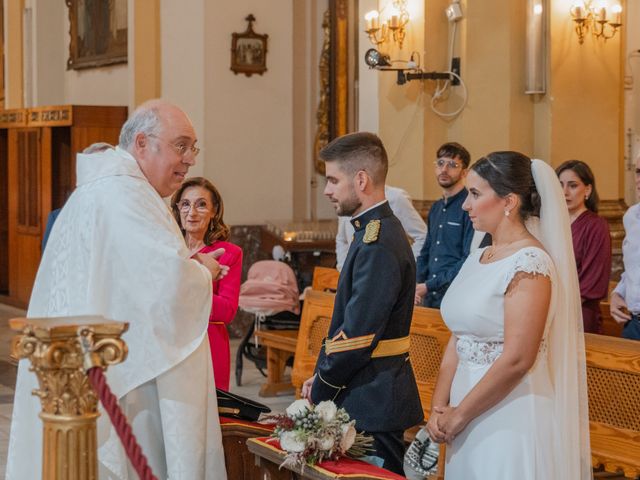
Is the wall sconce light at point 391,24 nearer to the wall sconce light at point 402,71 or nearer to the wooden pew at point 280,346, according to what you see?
the wall sconce light at point 402,71

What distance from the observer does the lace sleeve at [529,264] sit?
11.5 ft

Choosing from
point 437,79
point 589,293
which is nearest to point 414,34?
point 437,79

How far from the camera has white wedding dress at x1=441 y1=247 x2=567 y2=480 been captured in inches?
143

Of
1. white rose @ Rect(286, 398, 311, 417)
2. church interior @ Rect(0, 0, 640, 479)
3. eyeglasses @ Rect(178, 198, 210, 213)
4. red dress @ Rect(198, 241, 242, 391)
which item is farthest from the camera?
church interior @ Rect(0, 0, 640, 479)

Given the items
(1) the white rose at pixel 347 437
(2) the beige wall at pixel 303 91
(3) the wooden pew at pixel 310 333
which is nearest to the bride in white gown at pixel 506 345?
(1) the white rose at pixel 347 437

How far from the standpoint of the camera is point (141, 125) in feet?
11.8

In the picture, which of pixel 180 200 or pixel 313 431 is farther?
pixel 180 200

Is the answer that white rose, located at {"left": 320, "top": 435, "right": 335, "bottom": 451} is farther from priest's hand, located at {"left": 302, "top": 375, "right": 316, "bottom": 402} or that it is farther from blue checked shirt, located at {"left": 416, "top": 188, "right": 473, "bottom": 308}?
blue checked shirt, located at {"left": 416, "top": 188, "right": 473, "bottom": 308}

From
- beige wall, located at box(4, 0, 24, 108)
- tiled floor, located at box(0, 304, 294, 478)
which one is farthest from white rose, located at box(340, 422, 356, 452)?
beige wall, located at box(4, 0, 24, 108)

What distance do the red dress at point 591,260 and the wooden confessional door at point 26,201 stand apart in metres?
8.61

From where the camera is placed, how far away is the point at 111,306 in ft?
11.1

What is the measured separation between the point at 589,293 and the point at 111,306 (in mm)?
3279

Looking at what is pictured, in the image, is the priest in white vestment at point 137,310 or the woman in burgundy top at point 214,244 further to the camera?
the woman in burgundy top at point 214,244

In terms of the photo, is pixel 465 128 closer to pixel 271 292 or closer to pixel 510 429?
pixel 271 292
